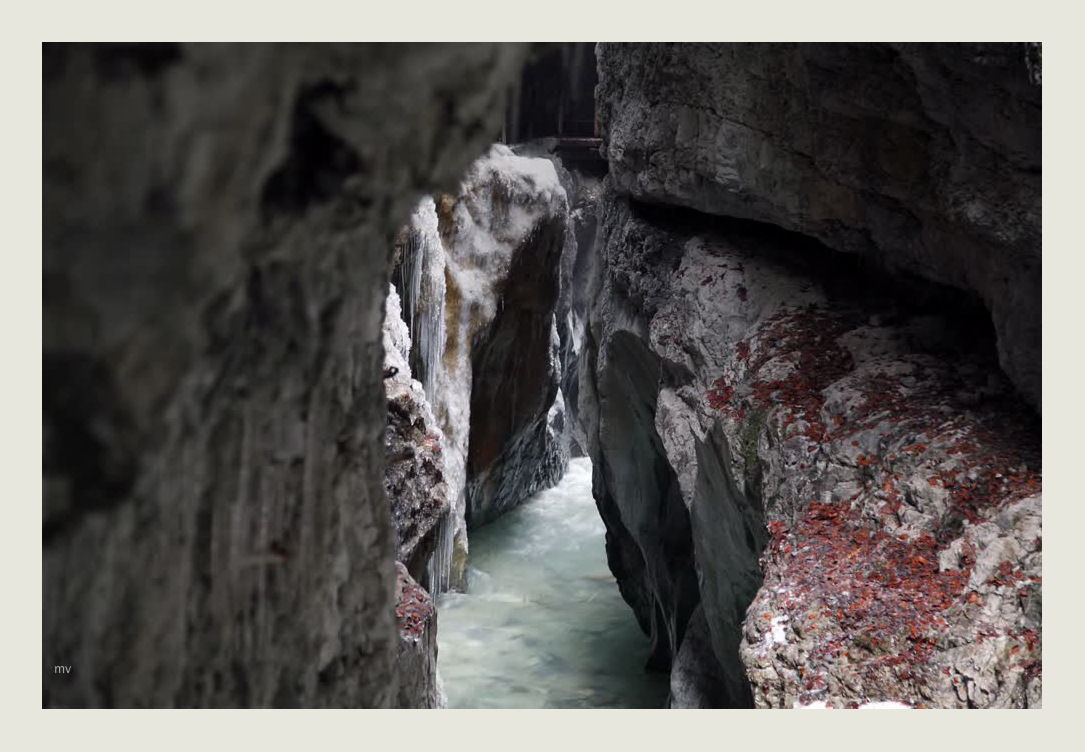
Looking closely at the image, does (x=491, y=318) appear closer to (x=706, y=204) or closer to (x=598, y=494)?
(x=598, y=494)

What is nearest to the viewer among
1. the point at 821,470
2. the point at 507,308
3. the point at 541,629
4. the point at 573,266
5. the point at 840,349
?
the point at 821,470

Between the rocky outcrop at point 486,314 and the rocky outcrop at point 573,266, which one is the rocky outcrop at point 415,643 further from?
the rocky outcrop at point 573,266

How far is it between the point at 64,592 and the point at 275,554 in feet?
3.05

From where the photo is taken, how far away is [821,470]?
21.7 ft

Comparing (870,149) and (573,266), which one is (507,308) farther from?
(870,149)

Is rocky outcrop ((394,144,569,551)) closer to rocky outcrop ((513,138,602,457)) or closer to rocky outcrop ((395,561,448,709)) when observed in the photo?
rocky outcrop ((513,138,602,457))

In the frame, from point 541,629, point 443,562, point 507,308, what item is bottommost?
point 541,629

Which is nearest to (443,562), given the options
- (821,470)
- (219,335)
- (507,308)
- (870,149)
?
(507,308)

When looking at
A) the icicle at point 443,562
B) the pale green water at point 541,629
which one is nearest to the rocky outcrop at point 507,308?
the pale green water at point 541,629

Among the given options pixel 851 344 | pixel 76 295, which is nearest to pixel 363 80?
pixel 76 295

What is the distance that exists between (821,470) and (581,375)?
7.07 m

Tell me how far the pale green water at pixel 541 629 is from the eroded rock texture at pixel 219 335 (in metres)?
8.13

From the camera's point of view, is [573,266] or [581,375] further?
[573,266]

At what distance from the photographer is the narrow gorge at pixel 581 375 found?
2.12m
